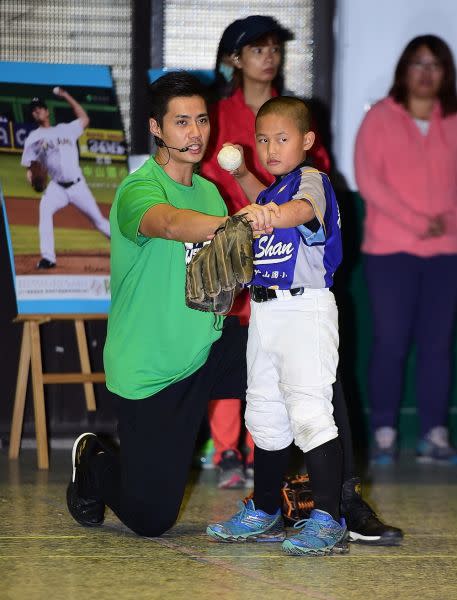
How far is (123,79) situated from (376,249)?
63.3 inches

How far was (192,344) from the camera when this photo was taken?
130 inches

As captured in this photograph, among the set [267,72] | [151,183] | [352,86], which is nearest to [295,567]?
[151,183]

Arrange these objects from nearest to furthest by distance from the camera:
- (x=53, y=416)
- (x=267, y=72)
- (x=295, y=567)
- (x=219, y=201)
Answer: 1. (x=295, y=567)
2. (x=219, y=201)
3. (x=267, y=72)
4. (x=53, y=416)

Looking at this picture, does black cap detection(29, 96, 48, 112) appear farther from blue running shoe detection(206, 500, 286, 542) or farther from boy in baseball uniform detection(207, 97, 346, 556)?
blue running shoe detection(206, 500, 286, 542)

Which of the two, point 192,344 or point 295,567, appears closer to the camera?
point 295,567

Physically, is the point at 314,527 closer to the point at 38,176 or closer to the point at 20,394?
the point at 20,394

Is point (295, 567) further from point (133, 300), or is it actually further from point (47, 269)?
point (47, 269)

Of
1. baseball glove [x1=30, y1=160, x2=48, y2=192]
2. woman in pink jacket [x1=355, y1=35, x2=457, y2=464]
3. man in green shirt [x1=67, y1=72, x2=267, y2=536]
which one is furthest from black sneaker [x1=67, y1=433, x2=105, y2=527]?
woman in pink jacket [x1=355, y1=35, x2=457, y2=464]

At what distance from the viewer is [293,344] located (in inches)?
123

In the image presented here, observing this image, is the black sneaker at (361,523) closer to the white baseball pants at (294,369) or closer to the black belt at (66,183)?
the white baseball pants at (294,369)

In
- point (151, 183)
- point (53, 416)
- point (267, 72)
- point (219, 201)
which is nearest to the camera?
point (151, 183)

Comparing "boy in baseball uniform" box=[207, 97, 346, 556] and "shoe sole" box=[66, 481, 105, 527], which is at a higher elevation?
"boy in baseball uniform" box=[207, 97, 346, 556]

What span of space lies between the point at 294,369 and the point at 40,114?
2.58 metres

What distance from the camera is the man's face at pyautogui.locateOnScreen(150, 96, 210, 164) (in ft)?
11.0
